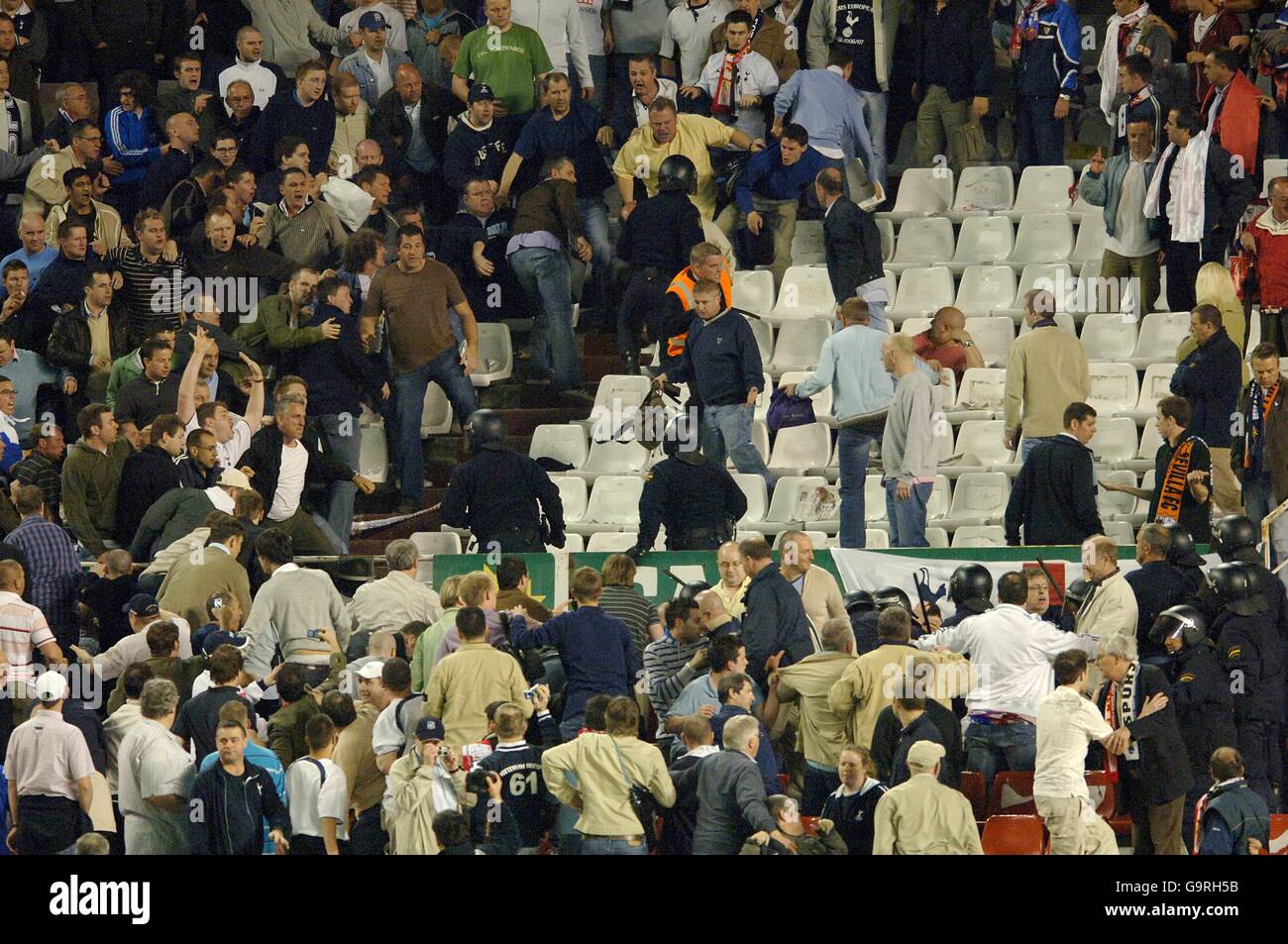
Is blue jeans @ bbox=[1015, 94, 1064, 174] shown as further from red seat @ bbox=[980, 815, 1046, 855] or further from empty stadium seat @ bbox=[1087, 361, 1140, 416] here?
red seat @ bbox=[980, 815, 1046, 855]

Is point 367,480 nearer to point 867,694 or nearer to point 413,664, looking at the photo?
point 413,664

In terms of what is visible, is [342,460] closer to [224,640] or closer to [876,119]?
[224,640]

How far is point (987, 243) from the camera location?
68.5 ft

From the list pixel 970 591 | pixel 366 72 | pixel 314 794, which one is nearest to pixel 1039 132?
pixel 366 72

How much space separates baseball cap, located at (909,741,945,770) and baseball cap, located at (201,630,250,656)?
12.5 feet

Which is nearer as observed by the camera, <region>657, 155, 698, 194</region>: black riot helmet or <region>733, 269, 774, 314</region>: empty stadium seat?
<region>657, 155, 698, 194</region>: black riot helmet

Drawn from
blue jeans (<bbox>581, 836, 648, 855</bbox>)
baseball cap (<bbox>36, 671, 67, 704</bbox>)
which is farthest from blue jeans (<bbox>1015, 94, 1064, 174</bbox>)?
baseball cap (<bbox>36, 671, 67, 704</bbox>)

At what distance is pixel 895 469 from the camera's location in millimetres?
17281

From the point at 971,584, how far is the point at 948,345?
347 centimetres

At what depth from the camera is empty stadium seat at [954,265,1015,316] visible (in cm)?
2028

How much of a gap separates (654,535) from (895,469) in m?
1.61

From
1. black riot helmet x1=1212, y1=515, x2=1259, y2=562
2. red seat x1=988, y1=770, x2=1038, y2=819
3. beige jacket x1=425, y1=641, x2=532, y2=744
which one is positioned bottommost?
red seat x1=988, y1=770, x2=1038, y2=819
